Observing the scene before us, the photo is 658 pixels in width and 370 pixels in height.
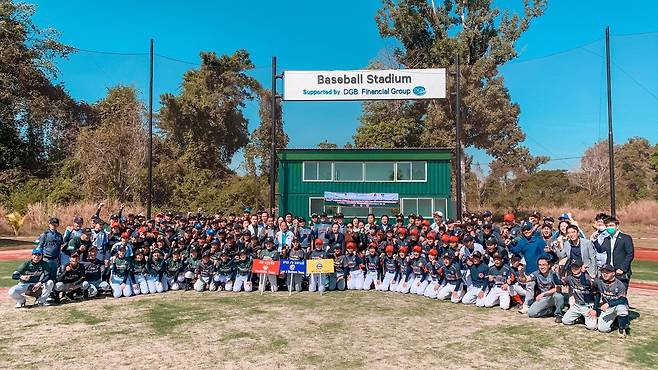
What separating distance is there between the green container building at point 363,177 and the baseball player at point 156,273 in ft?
45.8

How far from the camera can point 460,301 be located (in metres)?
10.2

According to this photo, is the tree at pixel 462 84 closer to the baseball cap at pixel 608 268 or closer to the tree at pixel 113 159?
the tree at pixel 113 159

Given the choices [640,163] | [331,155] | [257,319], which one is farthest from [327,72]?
[640,163]

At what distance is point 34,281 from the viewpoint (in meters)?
9.61

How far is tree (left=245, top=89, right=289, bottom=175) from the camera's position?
41.6 m

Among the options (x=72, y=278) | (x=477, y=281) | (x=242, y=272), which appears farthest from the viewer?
(x=242, y=272)

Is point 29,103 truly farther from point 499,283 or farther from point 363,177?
point 499,283

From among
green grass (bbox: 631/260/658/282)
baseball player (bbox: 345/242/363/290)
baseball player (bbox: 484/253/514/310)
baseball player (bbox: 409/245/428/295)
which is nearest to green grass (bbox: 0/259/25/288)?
baseball player (bbox: 345/242/363/290)

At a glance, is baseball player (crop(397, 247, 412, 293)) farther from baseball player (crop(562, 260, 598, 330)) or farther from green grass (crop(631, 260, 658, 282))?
green grass (crop(631, 260, 658, 282))

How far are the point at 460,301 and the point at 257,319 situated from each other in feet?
14.8

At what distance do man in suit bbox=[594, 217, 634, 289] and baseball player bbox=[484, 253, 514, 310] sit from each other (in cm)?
192

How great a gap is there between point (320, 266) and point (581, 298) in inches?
220

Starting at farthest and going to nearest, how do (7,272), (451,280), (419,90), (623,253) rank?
(419,90), (7,272), (451,280), (623,253)

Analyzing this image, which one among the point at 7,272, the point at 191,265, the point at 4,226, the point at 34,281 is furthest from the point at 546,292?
the point at 4,226
